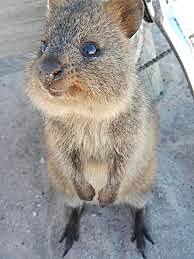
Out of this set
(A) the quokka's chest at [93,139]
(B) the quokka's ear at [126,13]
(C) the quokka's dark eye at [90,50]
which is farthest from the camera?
(A) the quokka's chest at [93,139]

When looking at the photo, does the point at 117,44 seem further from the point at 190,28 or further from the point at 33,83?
the point at 190,28

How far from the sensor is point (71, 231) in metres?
2.86

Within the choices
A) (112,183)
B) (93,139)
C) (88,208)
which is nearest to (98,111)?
(93,139)

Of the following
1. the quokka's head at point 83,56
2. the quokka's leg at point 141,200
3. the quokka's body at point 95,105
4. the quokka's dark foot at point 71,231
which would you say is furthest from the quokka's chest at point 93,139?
the quokka's dark foot at point 71,231

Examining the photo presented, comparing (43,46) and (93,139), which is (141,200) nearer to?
(93,139)

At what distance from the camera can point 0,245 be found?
9.31 feet

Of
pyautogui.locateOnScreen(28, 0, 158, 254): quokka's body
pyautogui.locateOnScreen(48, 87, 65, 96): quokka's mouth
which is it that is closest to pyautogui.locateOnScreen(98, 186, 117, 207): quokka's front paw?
pyautogui.locateOnScreen(28, 0, 158, 254): quokka's body

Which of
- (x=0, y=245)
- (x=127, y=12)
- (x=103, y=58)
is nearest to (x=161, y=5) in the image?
(x=127, y=12)

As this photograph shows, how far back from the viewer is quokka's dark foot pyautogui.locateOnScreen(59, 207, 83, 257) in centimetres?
283

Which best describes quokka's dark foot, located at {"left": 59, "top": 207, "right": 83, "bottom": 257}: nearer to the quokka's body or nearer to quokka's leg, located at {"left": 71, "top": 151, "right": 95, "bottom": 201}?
the quokka's body

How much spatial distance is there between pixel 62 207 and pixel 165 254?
618 millimetres

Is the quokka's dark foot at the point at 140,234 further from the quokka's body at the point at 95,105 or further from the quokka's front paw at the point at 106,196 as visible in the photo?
the quokka's front paw at the point at 106,196

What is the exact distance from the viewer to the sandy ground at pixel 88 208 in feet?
9.27

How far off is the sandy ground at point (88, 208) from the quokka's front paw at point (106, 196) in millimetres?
295
